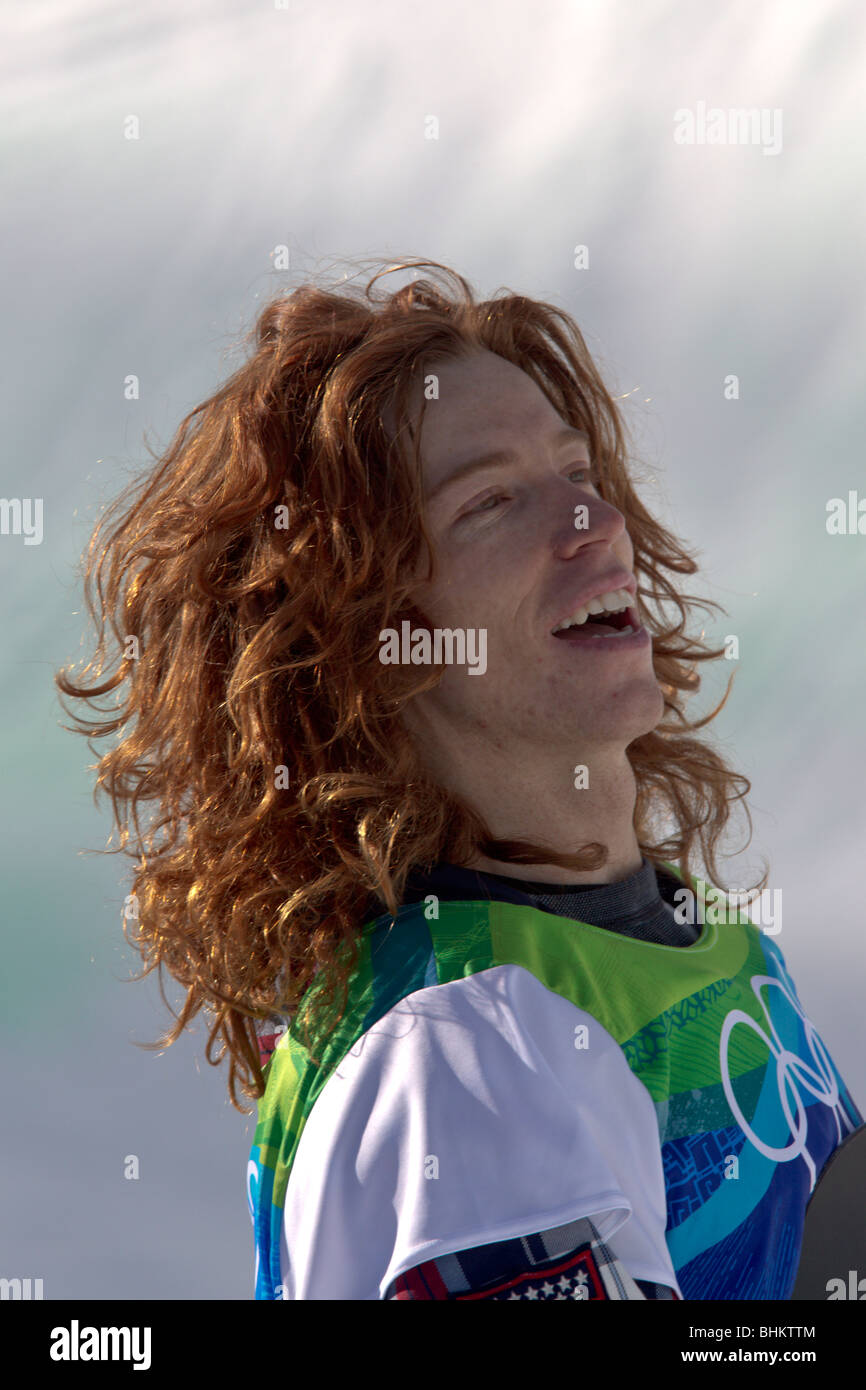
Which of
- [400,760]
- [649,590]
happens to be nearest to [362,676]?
[400,760]

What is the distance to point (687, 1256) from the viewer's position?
1.72 m

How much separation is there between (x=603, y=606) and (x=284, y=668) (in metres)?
0.55

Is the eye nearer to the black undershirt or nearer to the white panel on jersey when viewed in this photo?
the black undershirt

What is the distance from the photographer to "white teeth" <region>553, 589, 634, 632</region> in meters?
2.04

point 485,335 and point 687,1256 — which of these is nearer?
point 687,1256

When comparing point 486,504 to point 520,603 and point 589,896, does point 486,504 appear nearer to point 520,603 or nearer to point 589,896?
point 520,603

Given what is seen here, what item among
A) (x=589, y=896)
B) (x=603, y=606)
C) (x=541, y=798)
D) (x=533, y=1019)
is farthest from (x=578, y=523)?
(x=533, y=1019)

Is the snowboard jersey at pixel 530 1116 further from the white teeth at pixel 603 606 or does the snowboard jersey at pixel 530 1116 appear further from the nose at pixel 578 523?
the nose at pixel 578 523

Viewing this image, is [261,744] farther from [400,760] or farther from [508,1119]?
[508,1119]

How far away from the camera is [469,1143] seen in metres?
1.51

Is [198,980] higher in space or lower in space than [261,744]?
lower

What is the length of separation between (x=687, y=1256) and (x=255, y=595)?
49.0 inches
